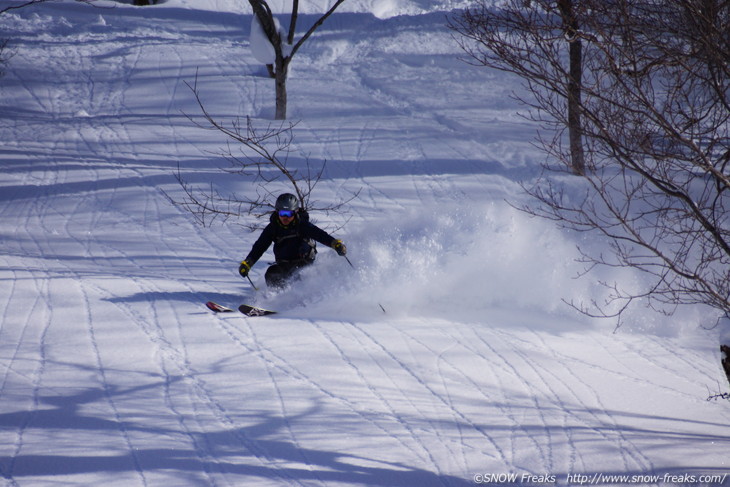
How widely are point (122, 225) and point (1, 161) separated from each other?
622cm

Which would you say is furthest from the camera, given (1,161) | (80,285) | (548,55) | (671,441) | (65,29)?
(65,29)

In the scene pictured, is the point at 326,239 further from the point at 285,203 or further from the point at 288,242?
the point at 285,203

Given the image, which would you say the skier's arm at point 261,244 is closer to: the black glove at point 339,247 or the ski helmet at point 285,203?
the ski helmet at point 285,203

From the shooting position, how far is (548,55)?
494 cm

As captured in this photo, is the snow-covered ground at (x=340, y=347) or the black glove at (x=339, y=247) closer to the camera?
the snow-covered ground at (x=340, y=347)

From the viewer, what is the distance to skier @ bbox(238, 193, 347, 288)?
7637 mm

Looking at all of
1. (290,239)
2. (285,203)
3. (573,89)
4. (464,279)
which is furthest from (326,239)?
(573,89)

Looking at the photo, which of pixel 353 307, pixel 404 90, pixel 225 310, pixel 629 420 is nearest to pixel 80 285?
pixel 225 310

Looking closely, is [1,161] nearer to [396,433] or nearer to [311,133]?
[311,133]

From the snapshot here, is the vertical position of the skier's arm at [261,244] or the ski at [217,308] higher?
the skier's arm at [261,244]

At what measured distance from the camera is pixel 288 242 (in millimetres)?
7879

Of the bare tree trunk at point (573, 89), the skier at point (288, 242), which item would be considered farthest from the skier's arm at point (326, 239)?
the bare tree trunk at point (573, 89)

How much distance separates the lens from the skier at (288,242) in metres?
7.64

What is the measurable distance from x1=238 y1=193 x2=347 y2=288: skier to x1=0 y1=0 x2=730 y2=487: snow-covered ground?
29cm
